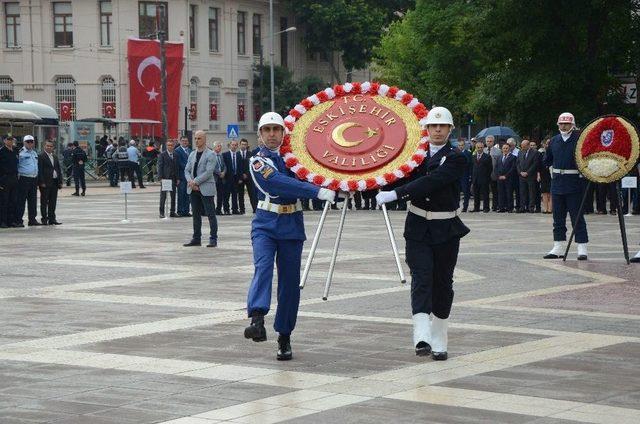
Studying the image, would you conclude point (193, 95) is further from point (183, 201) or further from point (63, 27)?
point (183, 201)

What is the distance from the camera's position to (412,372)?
9.64 m

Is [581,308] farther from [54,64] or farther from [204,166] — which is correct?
[54,64]

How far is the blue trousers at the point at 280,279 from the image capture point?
34.0 feet

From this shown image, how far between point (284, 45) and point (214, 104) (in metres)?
8.51

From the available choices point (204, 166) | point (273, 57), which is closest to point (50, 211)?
point (204, 166)

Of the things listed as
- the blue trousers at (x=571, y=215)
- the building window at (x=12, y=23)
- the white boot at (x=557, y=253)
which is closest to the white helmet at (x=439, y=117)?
the blue trousers at (x=571, y=215)

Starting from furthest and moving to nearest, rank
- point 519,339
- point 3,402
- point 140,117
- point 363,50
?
point 363,50
point 140,117
point 519,339
point 3,402

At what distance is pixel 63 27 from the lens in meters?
69.2

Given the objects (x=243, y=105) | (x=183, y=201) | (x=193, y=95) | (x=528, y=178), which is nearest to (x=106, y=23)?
(x=193, y=95)

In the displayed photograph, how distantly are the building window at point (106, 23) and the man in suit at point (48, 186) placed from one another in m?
39.8

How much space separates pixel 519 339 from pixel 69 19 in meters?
60.8

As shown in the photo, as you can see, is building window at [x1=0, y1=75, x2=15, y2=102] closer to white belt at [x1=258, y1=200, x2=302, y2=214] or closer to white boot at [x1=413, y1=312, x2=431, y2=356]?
white belt at [x1=258, y1=200, x2=302, y2=214]

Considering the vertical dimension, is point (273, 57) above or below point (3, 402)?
above

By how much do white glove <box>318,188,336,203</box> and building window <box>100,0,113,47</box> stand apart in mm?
59880
